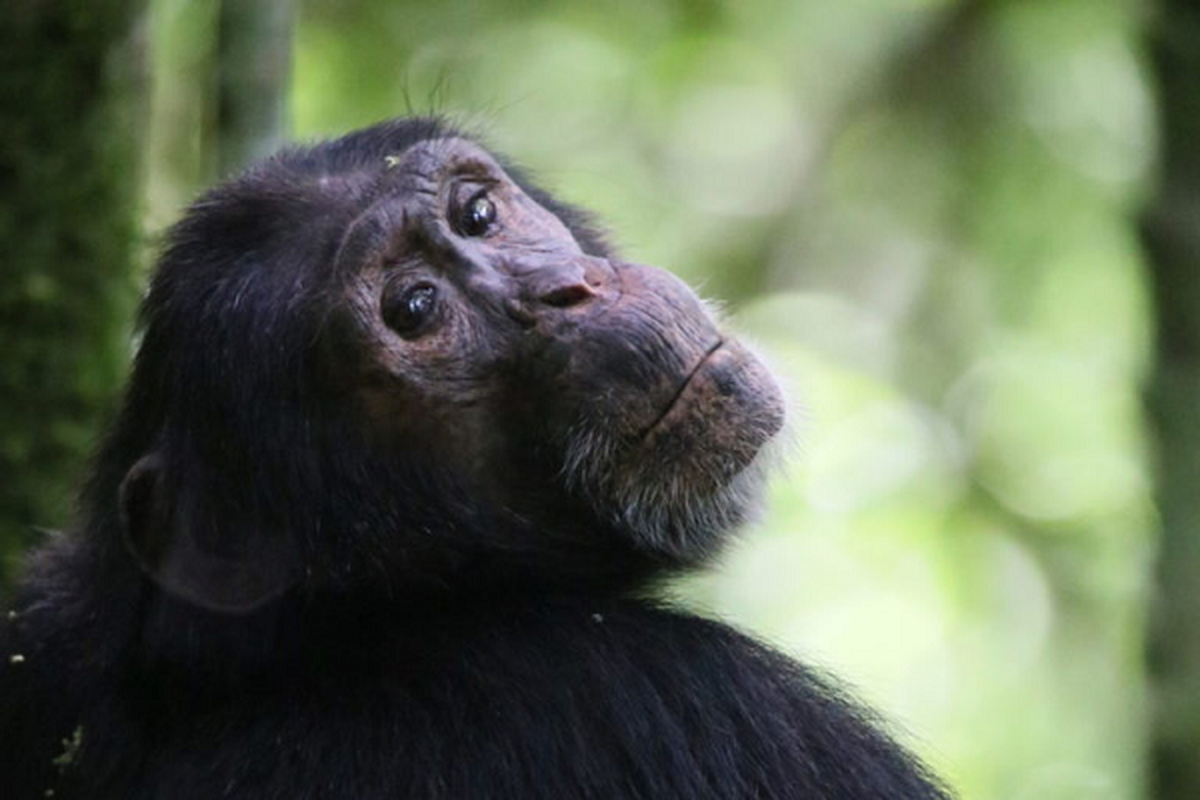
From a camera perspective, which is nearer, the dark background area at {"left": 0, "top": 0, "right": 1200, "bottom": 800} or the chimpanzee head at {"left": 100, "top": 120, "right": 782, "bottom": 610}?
the chimpanzee head at {"left": 100, "top": 120, "right": 782, "bottom": 610}

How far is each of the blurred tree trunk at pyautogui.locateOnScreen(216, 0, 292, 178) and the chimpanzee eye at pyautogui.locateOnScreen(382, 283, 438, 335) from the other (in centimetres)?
112

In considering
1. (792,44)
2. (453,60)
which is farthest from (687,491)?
(792,44)

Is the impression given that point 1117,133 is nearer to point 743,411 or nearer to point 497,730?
point 743,411

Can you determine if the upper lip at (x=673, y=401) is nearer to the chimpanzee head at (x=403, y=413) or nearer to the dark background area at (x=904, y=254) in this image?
the chimpanzee head at (x=403, y=413)

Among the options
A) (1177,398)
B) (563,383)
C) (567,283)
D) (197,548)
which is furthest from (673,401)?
(1177,398)

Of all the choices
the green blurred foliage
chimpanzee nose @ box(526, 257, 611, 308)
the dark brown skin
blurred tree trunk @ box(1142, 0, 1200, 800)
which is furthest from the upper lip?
the green blurred foliage

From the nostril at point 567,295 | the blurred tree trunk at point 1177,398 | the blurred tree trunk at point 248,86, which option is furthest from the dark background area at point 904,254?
the nostril at point 567,295

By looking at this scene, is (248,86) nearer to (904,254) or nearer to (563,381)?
(563,381)

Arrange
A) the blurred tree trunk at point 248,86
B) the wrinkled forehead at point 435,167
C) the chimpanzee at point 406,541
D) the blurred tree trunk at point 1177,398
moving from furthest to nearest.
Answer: the blurred tree trunk at point 1177,398 → the blurred tree trunk at point 248,86 → the wrinkled forehead at point 435,167 → the chimpanzee at point 406,541

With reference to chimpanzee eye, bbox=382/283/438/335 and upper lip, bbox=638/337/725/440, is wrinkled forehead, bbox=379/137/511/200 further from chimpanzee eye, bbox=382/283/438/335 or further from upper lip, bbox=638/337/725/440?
upper lip, bbox=638/337/725/440

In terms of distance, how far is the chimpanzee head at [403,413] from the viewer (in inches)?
159

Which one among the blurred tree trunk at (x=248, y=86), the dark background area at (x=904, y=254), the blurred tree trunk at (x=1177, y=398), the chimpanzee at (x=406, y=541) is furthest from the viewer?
the dark background area at (x=904, y=254)

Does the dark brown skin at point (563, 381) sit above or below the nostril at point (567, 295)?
below

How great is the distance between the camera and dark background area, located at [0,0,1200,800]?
10016mm
